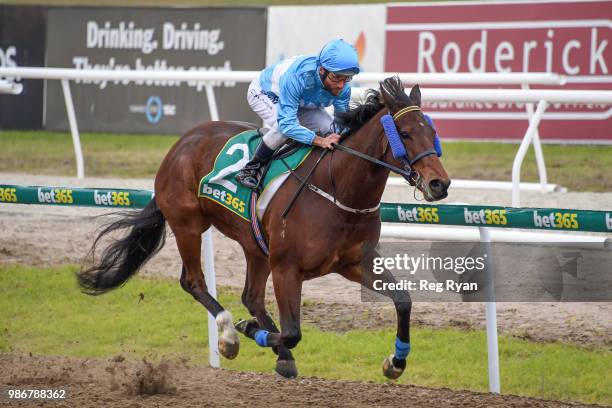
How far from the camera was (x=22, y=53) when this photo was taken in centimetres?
1484

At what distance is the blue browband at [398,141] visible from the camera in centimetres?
474

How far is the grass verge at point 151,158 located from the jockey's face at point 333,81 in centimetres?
331

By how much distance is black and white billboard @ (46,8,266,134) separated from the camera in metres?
13.8

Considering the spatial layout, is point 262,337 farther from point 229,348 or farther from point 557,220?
point 557,220

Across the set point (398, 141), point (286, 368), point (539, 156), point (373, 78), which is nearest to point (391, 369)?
point (286, 368)

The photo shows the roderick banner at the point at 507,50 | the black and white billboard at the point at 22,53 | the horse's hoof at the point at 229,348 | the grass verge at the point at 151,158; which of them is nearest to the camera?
the horse's hoof at the point at 229,348

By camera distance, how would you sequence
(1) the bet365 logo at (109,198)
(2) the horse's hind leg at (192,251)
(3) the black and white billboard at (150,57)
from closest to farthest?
(2) the horse's hind leg at (192,251), (1) the bet365 logo at (109,198), (3) the black and white billboard at (150,57)

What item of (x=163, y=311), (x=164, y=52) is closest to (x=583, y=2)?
(x=164, y=52)

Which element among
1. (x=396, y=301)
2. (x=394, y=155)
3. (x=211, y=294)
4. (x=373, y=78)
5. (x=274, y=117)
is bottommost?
(x=211, y=294)

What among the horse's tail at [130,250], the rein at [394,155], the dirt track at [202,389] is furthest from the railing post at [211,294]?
the rein at [394,155]

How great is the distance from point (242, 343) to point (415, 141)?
8.47 ft

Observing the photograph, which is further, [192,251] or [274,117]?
[192,251]

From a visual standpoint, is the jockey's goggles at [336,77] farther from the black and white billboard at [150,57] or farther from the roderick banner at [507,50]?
the black and white billboard at [150,57]

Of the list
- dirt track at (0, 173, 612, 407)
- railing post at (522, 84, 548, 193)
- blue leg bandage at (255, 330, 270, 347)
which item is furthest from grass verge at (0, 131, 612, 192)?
blue leg bandage at (255, 330, 270, 347)
